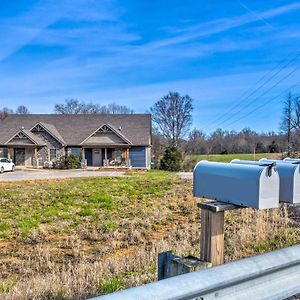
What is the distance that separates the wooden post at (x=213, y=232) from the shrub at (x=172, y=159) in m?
32.9

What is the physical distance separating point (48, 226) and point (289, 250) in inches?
341

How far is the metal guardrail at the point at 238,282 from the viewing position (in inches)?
68.4

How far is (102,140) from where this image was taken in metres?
37.3

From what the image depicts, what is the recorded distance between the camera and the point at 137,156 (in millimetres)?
37438

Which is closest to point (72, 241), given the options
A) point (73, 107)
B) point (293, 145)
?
point (293, 145)

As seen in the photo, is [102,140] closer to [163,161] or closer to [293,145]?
[163,161]

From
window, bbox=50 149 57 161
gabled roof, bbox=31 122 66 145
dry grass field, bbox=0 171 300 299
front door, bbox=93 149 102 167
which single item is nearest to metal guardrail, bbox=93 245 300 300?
dry grass field, bbox=0 171 300 299

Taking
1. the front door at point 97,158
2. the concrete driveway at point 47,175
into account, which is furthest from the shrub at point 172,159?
the concrete driveway at point 47,175

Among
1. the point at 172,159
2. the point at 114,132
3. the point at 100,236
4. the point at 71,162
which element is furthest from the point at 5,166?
the point at 100,236

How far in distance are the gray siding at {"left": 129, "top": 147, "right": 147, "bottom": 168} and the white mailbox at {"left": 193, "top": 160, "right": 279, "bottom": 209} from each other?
3466 cm

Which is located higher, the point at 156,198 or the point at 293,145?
the point at 293,145

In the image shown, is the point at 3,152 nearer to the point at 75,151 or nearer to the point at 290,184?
the point at 75,151

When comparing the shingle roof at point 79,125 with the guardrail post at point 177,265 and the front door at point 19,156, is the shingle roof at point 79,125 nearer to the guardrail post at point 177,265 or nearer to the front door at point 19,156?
the front door at point 19,156

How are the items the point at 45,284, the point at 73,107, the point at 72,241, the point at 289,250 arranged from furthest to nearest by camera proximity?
the point at 73,107, the point at 72,241, the point at 45,284, the point at 289,250
